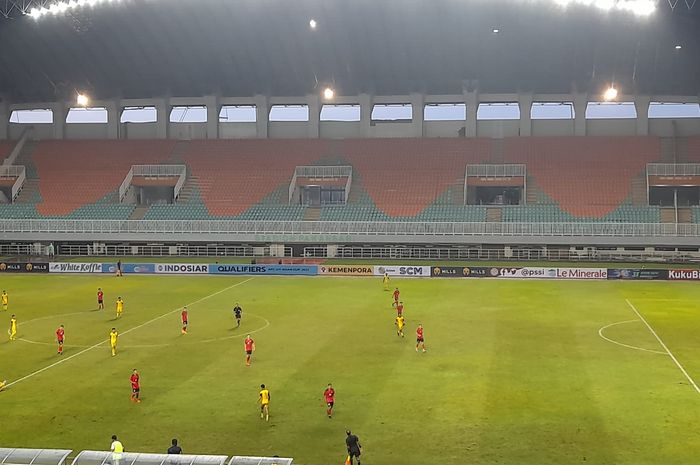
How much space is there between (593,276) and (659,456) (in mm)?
38024

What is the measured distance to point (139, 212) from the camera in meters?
72.5

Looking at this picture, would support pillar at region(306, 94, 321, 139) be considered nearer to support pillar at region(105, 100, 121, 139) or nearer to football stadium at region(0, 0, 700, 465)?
football stadium at region(0, 0, 700, 465)

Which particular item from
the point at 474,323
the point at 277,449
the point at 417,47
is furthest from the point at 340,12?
the point at 277,449

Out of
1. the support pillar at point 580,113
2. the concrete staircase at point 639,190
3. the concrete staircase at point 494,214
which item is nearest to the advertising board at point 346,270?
the concrete staircase at point 494,214

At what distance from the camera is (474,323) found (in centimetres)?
3688

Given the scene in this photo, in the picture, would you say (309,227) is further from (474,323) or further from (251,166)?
(474,323)

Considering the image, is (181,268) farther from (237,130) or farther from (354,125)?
(354,125)

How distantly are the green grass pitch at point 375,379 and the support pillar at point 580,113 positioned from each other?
3403 cm

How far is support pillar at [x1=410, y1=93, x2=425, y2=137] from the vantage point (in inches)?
3081

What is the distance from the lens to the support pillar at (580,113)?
75.9 meters

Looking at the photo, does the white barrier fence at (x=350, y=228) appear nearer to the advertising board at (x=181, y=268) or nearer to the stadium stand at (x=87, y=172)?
the stadium stand at (x=87, y=172)

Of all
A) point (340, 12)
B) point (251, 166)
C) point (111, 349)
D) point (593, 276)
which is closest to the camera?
point (111, 349)

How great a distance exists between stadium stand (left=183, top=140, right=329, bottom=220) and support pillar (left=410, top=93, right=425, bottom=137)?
9989 millimetres

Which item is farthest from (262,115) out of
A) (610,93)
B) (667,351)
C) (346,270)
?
(667,351)
